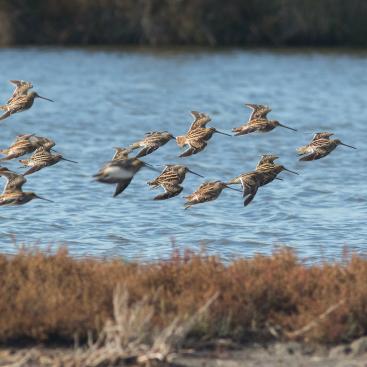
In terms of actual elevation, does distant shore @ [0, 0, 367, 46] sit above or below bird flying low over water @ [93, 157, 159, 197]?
below

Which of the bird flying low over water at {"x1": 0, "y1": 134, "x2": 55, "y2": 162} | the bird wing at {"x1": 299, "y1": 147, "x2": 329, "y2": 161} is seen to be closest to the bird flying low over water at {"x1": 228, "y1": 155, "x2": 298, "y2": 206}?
the bird wing at {"x1": 299, "y1": 147, "x2": 329, "y2": 161}

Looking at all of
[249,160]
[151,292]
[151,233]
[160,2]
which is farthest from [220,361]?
[160,2]

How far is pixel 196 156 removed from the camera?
19484 mm

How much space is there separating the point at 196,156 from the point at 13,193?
10.1 m

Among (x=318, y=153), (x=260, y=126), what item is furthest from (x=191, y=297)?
(x=260, y=126)

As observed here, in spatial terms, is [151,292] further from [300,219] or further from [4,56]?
[4,56]

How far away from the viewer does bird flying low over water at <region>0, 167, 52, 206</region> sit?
9484 millimetres

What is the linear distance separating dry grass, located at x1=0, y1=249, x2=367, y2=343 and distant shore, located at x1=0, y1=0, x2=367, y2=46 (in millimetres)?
33925

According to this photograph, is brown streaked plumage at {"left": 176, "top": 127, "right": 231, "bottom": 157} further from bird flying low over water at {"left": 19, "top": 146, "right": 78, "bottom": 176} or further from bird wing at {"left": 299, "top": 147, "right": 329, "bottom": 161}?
bird flying low over water at {"left": 19, "top": 146, "right": 78, "bottom": 176}

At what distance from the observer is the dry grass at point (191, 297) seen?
723cm

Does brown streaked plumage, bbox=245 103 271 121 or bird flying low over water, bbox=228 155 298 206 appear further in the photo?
brown streaked plumage, bbox=245 103 271 121

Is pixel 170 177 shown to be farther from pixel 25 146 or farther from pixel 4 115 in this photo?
pixel 4 115

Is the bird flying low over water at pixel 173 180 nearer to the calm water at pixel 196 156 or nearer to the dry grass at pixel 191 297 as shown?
the calm water at pixel 196 156

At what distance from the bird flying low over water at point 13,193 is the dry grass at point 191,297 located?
4.56 feet
